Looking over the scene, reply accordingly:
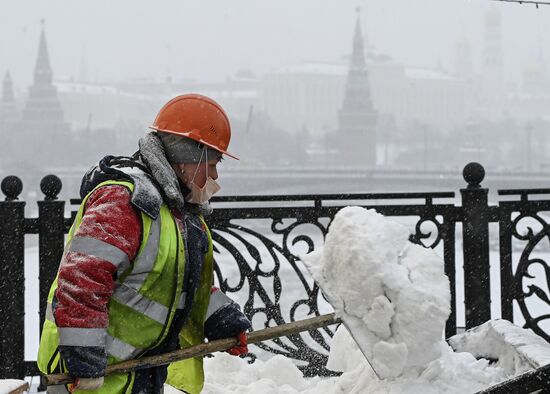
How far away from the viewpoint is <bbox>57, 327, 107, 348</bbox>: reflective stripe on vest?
2.31 meters

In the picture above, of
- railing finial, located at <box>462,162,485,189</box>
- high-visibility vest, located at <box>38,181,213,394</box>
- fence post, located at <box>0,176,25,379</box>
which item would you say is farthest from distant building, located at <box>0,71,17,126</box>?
high-visibility vest, located at <box>38,181,213,394</box>

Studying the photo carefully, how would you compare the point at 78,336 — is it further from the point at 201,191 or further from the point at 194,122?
the point at 194,122

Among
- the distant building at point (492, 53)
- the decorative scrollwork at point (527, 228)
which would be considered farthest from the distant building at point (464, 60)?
the decorative scrollwork at point (527, 228)

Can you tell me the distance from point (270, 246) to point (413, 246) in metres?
1.92

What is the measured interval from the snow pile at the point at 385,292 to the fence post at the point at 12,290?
2.27 metres

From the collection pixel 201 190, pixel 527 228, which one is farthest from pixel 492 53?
pixel 201 190

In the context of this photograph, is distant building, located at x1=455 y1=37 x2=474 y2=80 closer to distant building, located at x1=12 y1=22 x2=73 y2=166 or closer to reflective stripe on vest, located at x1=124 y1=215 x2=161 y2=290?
distant building, located at x1=12 y1=22 x2=73 y2=166

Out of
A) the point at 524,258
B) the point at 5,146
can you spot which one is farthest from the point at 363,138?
the point at 524,258

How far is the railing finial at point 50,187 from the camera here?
15.8 feet

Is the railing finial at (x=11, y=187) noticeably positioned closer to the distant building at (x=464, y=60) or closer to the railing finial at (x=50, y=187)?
the railing finial at (x=50, y=187)

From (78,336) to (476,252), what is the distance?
3226 mm

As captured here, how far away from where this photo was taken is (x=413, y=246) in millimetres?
3232

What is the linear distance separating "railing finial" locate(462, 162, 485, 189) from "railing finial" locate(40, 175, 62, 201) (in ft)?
7.82

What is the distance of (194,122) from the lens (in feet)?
8.69
